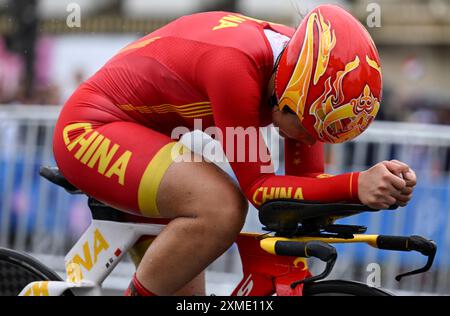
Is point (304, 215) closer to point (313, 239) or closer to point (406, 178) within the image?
point (313, 239)

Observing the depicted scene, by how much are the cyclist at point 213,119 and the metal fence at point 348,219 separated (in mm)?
3414

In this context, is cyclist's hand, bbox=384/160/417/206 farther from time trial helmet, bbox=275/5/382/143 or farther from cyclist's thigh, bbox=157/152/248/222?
cyclist's thigh, bbox=157/152/248/222

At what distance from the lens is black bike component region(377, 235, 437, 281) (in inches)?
147

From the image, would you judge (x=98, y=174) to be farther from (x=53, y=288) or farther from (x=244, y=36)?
(x=244, y=36)

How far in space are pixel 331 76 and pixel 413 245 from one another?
77 centimetres

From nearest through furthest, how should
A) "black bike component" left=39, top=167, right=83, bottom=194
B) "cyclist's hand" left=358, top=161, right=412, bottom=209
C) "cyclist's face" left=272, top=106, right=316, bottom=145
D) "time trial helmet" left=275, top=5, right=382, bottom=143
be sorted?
"cyclist's hand" left=358, top=161, right=412, bottom=209
"time trial helmet" left=275, top=5, right=382, bottom=143
"cyclist's face" left=272, top=106, right=316, bottom=145
"black bike component" left=39, top=167, right=83, bottom=194

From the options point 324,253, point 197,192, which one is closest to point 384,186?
point 324,253

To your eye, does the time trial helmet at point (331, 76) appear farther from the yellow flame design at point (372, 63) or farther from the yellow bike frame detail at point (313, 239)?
the yellow bike frame detail at point (313, 239)

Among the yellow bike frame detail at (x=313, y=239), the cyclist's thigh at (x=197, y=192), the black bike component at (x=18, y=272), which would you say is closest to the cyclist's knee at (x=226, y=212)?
the cyclist's thigh at (x=197, y=192)

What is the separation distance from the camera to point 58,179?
4301 mm

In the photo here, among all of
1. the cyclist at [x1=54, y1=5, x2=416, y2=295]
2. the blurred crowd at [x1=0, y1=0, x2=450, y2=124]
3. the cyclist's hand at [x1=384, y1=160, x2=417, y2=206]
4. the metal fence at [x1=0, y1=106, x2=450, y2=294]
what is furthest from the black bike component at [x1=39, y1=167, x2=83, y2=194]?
the blurred crowd at [x1=0, y1=0, x2=450, y2=124]

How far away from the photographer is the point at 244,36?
3793 mm

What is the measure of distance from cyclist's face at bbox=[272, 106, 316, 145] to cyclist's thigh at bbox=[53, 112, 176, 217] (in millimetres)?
433

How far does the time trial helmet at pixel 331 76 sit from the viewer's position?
3520 millimetres
